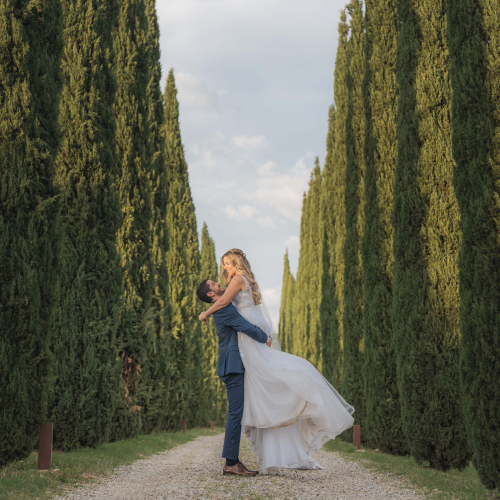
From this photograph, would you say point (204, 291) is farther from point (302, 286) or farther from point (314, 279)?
point (302, 286)

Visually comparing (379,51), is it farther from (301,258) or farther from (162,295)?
(301,258)

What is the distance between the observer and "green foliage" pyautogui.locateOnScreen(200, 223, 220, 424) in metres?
26.9

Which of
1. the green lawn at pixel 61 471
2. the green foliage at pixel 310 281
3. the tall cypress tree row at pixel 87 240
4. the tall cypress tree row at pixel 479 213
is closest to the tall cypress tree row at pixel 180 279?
the green foliage at pixel 310 281

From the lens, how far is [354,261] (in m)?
11.7

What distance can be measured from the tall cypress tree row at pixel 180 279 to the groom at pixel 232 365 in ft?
32.9

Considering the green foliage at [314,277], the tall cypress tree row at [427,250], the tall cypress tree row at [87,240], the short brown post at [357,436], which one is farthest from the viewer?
the green foliage at [314,277]

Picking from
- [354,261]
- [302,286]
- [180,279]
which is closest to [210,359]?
[302,286]

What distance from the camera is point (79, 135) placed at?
28.3 feet

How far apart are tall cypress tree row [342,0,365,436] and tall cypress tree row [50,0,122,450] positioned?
5330mm

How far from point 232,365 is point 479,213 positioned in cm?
285

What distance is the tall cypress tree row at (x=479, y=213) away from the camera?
444cm

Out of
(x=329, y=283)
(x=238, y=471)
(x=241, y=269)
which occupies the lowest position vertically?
(x=238, y=471)

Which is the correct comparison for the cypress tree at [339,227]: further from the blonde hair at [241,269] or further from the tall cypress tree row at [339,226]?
the blonde hair at [241,269]

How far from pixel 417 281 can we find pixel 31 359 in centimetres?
482
